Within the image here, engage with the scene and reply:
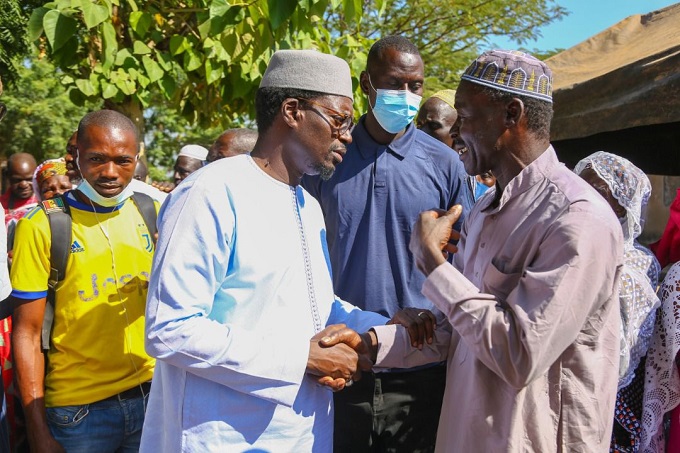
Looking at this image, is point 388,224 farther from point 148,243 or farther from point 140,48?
point 140,48

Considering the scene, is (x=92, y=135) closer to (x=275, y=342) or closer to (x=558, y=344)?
(x=275, y=342)

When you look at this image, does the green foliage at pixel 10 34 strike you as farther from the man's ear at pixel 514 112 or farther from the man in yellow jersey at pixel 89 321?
the man's ear at pixel 514 112

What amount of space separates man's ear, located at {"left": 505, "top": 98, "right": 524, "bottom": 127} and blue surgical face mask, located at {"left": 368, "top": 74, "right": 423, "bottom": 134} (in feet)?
3.81

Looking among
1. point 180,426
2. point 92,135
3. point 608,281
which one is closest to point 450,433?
point 608,281

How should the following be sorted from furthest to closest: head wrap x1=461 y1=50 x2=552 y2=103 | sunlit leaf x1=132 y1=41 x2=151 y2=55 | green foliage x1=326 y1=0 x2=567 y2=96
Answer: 1. green foliage x1=326 y1=0 x2=567 y2=96
2. sunlit leaf x1=132 y1=41 x2=151 y2=55
3. head wrap x1=461 y1=50 x2=552 y2=103

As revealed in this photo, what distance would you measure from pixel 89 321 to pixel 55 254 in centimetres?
31

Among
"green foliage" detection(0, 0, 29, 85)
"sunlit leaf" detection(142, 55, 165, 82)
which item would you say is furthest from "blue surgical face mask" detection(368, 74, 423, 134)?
"green foliage" detection(0, 0, 29, 85)

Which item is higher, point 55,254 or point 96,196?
point 96,196

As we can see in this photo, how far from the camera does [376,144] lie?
3246 mm

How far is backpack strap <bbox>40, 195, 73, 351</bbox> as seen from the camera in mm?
2791

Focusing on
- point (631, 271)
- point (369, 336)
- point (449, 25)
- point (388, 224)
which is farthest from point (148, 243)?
point (449, 25)

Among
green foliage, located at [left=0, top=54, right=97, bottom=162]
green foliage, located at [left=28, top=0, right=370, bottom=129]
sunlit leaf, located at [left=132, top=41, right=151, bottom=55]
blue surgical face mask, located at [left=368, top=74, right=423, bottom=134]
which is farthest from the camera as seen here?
green foliage, located at [left=0, top=54, right=97, bottom=162]

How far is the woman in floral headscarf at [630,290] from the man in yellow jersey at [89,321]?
218 cm

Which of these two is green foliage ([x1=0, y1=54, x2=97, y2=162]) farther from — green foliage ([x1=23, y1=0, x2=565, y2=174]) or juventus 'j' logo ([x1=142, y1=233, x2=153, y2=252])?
juventus 'j' logo ([x1=142, y1=233, x2=153, y2=252])
